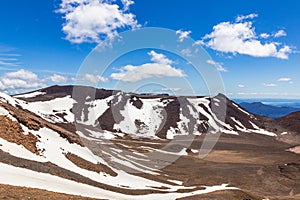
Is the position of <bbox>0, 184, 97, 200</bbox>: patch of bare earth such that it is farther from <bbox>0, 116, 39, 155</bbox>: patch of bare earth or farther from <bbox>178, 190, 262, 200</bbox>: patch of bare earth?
<bbox>178, 190, 262, 200</bbox>: patch of bare earth

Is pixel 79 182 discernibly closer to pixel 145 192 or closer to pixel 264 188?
pixel 145 192

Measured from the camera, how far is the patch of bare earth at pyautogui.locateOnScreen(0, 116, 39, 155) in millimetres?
40344

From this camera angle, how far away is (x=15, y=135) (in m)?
41.3

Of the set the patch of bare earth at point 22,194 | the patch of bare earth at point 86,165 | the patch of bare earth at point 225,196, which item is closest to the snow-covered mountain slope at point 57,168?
the patch of bare earth at point 86,165

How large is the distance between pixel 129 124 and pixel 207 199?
155 meters

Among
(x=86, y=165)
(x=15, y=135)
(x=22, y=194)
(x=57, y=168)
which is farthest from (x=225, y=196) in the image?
(x=15, y=135)

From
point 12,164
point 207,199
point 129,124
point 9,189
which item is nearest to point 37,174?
point 12,164

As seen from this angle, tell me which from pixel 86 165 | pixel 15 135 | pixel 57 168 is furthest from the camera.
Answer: pixel 86 165

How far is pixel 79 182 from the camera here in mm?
36250

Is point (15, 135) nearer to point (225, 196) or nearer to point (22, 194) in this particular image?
point (22, 194)

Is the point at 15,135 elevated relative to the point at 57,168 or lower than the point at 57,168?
elevated

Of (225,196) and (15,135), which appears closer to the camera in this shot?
(15,135)

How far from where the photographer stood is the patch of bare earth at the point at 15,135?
4034 cm

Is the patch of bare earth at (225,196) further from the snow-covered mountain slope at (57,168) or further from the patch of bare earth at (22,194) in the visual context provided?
the patch of bare earth at (22,194)
